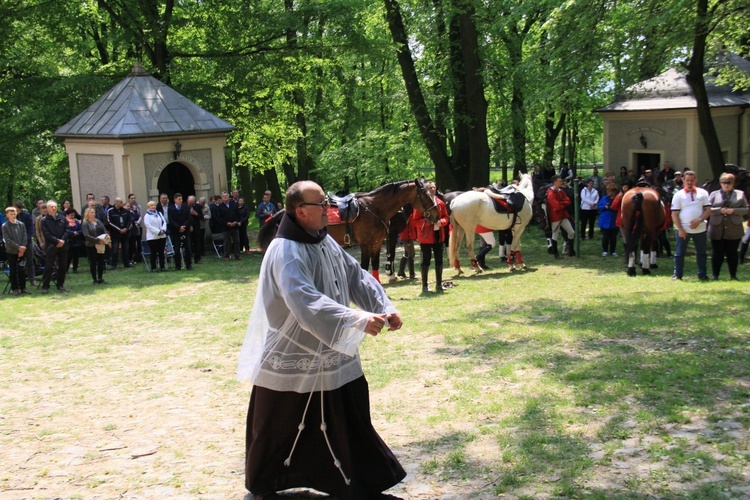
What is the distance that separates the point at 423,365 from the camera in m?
9.06

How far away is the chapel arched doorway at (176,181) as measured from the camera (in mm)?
24594

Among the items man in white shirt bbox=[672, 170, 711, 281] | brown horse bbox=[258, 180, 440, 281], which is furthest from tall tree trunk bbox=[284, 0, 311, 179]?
man in white shirt bbox=[672, 170, 711, 281]

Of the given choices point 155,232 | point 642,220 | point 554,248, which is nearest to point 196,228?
point 155,232

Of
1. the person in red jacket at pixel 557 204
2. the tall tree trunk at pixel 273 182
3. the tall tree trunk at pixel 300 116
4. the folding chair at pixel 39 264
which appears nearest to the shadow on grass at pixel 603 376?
the person in red jacket at pixel 557 204

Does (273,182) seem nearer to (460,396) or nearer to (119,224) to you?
(119,224)

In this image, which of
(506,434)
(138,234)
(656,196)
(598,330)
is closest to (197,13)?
(138,234)

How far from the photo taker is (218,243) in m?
22.7

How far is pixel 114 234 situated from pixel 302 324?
635 inches

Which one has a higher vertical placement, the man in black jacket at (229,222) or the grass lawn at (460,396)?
the man in black jacket at (229,222)

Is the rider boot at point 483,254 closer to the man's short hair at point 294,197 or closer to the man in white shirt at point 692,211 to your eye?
the man in white shirt at point 692,211

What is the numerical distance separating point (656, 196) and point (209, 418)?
413 inches

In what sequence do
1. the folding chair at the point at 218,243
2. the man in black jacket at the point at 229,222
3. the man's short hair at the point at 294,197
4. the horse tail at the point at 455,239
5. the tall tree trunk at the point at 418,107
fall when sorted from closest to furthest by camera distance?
the man's short hair at the point at 294,197
the horse tail at the point at 455,239
the man in black jacket at the point at 229,222
the folding chair at the point at 218,243
the tall tree trunk at the point at 418,107

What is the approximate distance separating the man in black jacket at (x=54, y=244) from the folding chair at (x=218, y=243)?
6047mm

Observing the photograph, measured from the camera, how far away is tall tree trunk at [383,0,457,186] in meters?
24.9
